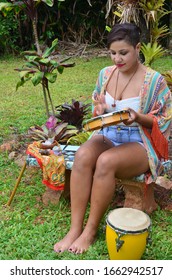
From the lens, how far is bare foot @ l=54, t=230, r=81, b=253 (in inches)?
103

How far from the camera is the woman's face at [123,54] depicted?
2650mm

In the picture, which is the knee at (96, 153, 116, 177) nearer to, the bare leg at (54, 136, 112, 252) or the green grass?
the bare leg at (54, 136, 112, 252)

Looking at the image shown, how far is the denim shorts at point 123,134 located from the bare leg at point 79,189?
0.25m

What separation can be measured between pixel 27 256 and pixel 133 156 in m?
0.97

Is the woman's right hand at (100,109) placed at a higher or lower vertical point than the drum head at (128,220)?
higher

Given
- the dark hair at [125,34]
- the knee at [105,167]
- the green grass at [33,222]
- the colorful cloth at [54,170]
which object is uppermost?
the dark hair at [125,34]

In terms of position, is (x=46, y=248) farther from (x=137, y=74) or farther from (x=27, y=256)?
(x=137, y=74)

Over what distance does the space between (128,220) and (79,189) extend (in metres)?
0.51

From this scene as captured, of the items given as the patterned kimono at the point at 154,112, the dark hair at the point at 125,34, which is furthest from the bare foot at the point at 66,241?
the dark hair at the point at 125,34

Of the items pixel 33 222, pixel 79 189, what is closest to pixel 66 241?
pixel 79 189

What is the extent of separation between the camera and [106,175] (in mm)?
2541

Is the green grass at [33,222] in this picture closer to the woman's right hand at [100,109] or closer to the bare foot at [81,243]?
the bare foot at [81,243]

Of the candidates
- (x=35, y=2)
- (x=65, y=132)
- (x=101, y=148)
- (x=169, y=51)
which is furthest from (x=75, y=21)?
(x=101, y=148)

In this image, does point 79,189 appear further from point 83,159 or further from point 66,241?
point 66,241
